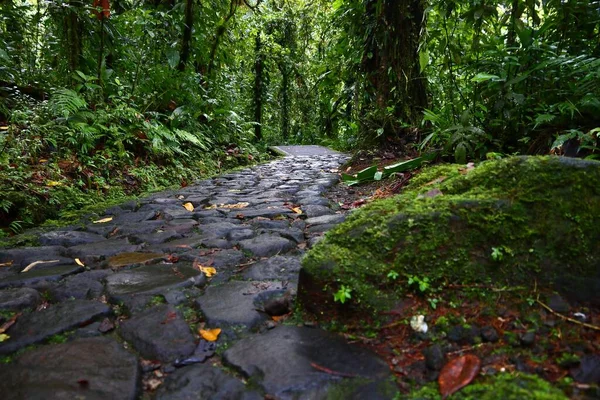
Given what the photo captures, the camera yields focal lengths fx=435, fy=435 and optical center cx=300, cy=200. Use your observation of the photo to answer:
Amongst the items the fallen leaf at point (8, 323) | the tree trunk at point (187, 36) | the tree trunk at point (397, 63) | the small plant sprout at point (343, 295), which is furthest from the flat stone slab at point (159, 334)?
the tree trunk at point (187, 36)

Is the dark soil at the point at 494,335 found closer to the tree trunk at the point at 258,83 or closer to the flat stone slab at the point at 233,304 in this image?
the flat stone slab at the point at 233,304

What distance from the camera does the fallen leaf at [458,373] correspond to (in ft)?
3.77

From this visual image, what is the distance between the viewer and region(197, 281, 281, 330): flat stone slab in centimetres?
166

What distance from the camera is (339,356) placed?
4.43 ft

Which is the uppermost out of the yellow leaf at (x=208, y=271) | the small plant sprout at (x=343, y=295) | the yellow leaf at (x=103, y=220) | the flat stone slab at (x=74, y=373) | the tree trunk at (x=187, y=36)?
the tree trunk at (x=187, y=36)

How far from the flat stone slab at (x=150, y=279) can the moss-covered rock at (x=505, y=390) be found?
1.25 m

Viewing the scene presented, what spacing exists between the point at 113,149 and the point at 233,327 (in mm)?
4355

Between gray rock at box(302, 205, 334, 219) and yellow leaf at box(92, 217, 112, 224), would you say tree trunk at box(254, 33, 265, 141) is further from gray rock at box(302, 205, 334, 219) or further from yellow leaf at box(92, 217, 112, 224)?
yellow leaf at box(92, 217, 112, 224)

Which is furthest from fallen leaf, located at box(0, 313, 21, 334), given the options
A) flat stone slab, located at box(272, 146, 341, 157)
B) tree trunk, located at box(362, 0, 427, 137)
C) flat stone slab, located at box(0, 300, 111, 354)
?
flat stone slab, located at box(272, 146, 341, 157)

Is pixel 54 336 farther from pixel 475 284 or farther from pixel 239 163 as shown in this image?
pixel 239 163

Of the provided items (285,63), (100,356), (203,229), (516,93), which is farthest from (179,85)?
(285,63)

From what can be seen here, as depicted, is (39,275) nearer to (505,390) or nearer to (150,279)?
(150,279)

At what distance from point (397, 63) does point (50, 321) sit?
207 inches

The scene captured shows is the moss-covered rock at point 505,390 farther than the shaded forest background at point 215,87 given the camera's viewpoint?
No
